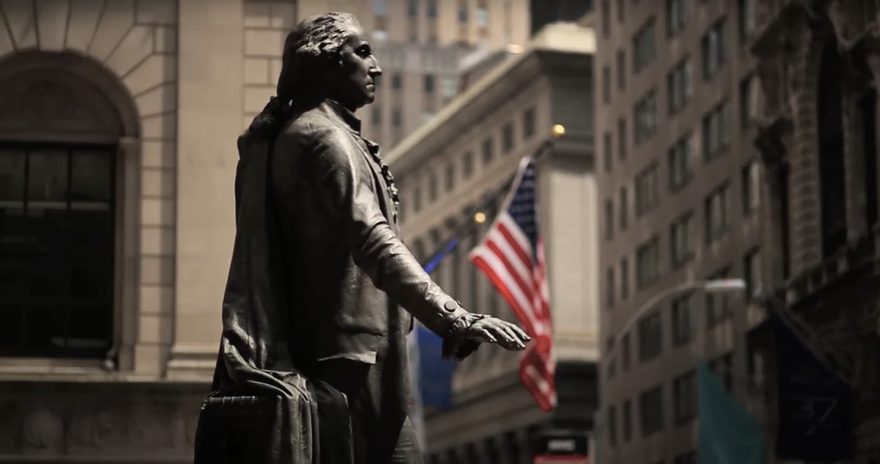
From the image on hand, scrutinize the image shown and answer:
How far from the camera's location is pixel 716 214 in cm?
8094

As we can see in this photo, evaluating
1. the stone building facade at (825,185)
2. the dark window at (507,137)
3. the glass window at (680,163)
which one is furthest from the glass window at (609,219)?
the stone building facade at (825,185)

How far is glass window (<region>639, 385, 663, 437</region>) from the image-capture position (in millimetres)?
89688

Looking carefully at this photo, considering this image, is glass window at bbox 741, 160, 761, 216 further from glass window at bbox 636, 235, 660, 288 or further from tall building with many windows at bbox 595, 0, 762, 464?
glass window at bbox 636, 235, 660, 288

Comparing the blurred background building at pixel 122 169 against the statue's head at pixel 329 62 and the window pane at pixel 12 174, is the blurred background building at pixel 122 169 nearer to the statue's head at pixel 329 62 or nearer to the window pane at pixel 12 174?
the window pane at pixel 12 174

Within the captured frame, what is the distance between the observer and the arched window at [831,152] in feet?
210

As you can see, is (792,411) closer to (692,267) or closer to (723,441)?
(723,441)

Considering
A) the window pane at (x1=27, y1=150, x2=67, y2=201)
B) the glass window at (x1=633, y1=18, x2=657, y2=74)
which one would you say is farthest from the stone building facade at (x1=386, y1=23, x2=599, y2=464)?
the window pane at (x1=27, y1=150, x2=67, y2=201)

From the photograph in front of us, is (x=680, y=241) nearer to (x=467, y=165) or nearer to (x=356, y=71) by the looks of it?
(x=467, y=165)

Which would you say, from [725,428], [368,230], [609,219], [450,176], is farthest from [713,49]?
[368,230]

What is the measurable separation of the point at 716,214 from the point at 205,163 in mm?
53873

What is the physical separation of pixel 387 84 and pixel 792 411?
12161 centimetres

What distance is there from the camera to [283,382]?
29.2 ft

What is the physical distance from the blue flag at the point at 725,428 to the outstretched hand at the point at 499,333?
1799 inches

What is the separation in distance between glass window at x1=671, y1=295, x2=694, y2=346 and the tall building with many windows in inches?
2.8
